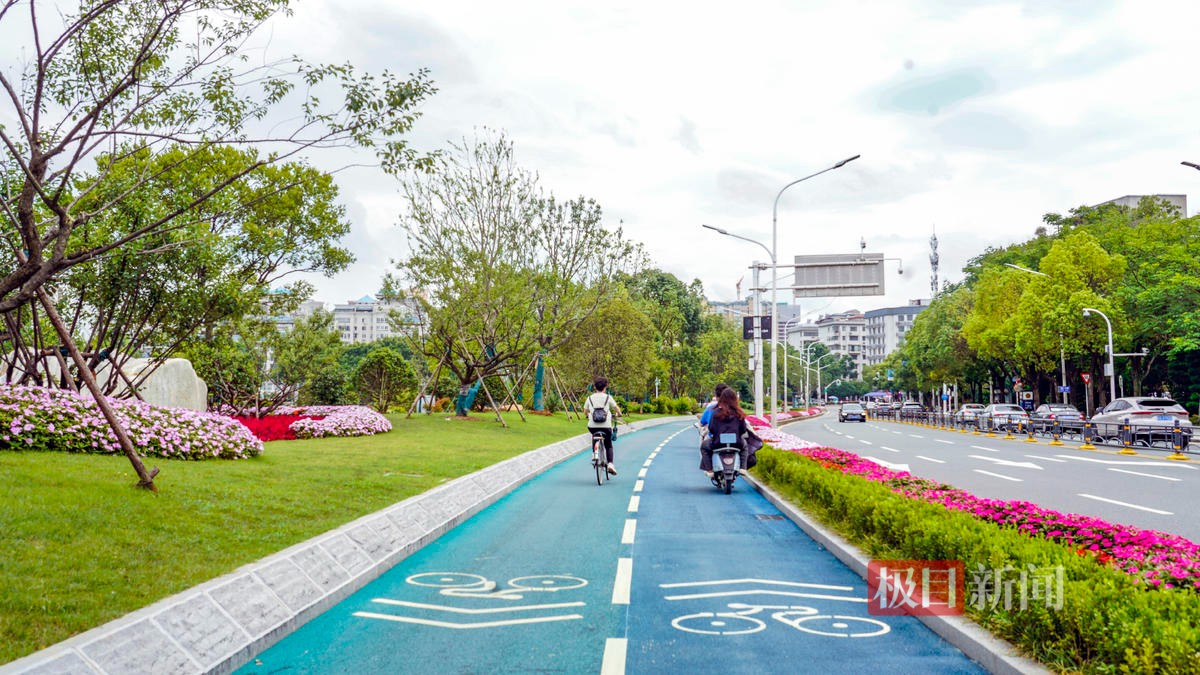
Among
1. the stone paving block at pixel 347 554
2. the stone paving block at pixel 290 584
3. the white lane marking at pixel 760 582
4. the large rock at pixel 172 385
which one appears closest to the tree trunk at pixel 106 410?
the stone paving block at pixel 347 554

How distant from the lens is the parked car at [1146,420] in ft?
91.4

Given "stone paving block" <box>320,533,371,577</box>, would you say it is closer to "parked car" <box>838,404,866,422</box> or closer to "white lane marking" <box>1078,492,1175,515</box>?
"white lane marking" <box>1078,492,1175,515</box>

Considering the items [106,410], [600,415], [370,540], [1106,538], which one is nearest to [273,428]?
[600,415]

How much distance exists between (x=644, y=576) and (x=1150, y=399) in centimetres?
3024

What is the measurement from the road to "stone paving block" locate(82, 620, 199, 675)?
31.2 ft

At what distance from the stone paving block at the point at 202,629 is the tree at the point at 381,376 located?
33223 millimetres

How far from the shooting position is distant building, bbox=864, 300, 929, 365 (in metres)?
184

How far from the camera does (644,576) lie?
7.40 meters

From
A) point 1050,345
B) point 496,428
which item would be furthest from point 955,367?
point 496,428

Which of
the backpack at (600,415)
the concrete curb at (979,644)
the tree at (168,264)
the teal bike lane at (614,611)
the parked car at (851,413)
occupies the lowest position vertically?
the parked car at (851,413)

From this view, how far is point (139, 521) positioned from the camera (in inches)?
296

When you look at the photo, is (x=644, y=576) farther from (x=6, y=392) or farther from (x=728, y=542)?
(x=6, y=392)

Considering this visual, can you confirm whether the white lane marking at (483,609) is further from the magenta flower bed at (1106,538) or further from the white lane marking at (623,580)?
the magenta flower bed at (1106,538)

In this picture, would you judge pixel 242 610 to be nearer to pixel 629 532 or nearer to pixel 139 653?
pixel 139 653
